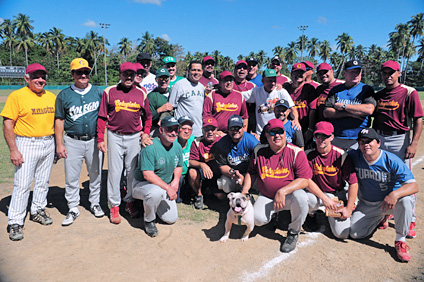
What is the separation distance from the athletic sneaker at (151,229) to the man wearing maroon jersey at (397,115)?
341 centimetres

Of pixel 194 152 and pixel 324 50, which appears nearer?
pixel 194 152

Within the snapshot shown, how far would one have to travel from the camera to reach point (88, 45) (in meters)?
57.5

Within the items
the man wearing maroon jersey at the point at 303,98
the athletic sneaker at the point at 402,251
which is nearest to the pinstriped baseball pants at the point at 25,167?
the man wearing maroon jersey at the point at 303,98

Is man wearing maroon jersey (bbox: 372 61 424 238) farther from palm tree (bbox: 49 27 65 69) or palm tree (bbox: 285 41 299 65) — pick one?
palm tree (bbox: 285 41 299 65)

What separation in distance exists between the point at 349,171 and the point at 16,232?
464cm

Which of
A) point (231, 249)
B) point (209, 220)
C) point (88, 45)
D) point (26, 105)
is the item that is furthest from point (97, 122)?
point (88, 45)

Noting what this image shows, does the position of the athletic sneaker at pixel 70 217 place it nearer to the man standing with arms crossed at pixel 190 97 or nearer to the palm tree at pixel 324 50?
the man standing with arms crossed at pixel 190 97

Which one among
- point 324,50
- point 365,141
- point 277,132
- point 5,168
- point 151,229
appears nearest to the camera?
point 365,141

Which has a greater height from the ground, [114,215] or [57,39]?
[57,39]

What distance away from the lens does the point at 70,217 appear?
15.3 ft

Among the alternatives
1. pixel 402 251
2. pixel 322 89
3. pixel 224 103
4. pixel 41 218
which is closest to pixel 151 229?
pixel 41 218

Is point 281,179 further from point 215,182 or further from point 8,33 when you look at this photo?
point 8,33

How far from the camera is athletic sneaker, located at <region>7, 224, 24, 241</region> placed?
162 inches

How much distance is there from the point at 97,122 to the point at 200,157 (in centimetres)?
178
